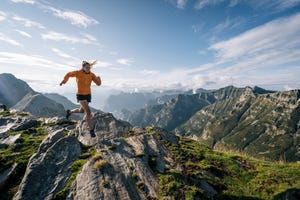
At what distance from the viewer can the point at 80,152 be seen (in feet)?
59.6

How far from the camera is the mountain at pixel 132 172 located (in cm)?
1357

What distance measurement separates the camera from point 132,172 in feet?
50.1

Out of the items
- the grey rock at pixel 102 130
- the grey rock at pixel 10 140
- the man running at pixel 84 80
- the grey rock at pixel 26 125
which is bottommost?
the grey rock at pixel 10 140

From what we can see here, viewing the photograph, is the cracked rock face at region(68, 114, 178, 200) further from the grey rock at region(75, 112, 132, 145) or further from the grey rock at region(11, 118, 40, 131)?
the grey rock at region(11, 118, 40, 131)

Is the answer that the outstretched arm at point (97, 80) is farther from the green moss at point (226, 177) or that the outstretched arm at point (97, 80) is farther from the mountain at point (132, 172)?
the green moss at point (226, 177)

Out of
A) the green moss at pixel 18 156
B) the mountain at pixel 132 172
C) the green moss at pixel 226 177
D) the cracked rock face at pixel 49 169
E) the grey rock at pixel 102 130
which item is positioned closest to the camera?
the mountain at pixel 132 172

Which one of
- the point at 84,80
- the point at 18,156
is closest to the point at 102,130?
the point at 84,80

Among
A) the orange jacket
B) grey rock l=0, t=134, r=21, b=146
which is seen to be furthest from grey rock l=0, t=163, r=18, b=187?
the orange jacket

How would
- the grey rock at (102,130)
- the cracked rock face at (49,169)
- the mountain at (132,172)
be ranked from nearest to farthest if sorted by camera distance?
the mountain at (132,172)
the cracked rock face at (49,169)
the grey rock at (102,130)

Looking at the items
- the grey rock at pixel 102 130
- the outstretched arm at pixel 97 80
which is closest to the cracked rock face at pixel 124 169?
the grey rock at pixel 102 130

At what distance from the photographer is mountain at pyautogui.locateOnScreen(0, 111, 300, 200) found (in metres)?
13.6

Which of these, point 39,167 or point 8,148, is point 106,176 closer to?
point 39,167

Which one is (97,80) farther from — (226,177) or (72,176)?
(226,177)

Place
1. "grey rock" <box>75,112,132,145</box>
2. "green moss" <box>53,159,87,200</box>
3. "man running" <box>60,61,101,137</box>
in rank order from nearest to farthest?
"green moss" <box>53,159,87,200</box> < "man running" <box>60,61,101,137</box> < "grey rock" <box>75,112,132,145</box>
